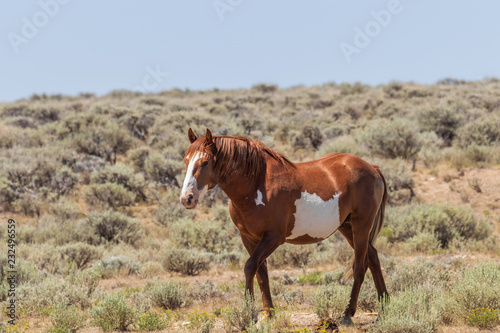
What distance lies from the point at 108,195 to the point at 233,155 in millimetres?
10077

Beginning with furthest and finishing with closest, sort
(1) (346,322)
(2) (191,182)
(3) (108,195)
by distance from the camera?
(3) (108,195) → (1) (346,322) → (2) (191,182)

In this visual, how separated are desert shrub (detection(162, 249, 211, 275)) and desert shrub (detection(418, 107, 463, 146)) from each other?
14.6 meters

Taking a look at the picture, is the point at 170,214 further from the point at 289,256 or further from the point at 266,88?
the point at 266,88

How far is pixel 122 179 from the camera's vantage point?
14695mm

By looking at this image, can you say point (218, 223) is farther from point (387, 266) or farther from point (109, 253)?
point (387, 266)

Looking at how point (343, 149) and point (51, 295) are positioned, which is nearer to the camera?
point (51, 295)

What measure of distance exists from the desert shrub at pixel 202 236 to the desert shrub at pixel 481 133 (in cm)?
1149

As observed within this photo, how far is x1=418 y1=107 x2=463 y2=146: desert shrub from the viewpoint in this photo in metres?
19.9

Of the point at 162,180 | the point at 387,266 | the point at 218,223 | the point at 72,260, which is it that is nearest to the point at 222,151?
the point at 387,266

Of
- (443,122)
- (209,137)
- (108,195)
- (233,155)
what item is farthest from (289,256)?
(443,122)

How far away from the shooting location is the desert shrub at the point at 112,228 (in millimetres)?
11039

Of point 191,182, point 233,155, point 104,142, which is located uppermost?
point 104,142

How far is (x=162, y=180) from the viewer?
15656 millimetres

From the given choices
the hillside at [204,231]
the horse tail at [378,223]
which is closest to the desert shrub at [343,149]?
the hillside at [204,231]
